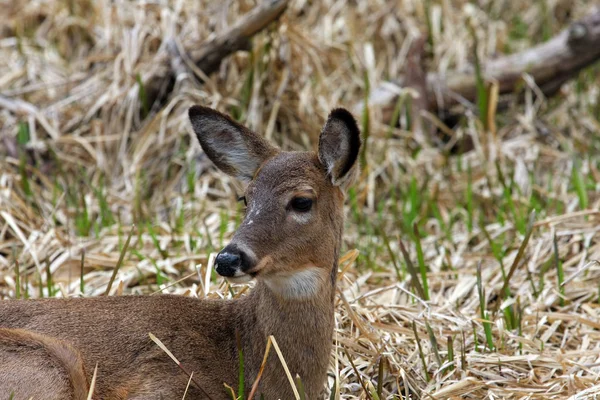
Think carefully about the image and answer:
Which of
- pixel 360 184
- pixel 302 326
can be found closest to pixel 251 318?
pixel 302 326

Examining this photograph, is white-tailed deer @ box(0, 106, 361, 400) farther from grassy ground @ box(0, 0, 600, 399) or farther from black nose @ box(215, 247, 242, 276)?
grassy ground @ box(0, 0, 600, 399)

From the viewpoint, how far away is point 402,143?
850cm

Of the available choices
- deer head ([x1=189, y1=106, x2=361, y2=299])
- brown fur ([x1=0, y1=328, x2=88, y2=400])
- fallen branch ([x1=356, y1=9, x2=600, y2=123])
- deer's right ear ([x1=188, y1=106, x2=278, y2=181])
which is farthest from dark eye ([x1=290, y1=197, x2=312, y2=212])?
fallen branch ([x1=356, y1=9, x2=600, y2=123])

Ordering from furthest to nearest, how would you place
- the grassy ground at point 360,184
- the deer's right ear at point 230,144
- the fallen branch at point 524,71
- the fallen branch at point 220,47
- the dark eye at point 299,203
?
the fallen branch at point 524,71, the fallen branch at point 220,47, the grassy ground at point 360,184, the deer's right ear at point 230,144, the dark eye at point 299,203

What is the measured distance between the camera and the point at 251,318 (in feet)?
14.5

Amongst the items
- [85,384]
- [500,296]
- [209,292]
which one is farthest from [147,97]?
[85,384]

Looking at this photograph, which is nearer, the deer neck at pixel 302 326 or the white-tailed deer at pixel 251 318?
the white-tailed deer at pixel 251 318

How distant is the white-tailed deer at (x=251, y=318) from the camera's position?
4.03 m

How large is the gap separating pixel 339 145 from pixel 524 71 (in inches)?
209

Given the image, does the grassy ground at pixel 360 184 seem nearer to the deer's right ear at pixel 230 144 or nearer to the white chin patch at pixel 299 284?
the white chin patch at pixel 299 284

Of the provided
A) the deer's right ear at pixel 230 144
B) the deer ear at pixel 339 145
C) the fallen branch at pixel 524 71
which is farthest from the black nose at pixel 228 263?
the fallen branch at pixel 524 71

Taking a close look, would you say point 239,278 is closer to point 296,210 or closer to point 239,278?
point 239,278

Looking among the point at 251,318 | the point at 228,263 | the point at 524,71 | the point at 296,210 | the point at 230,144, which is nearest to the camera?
the point at 228,263

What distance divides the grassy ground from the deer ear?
86cm
